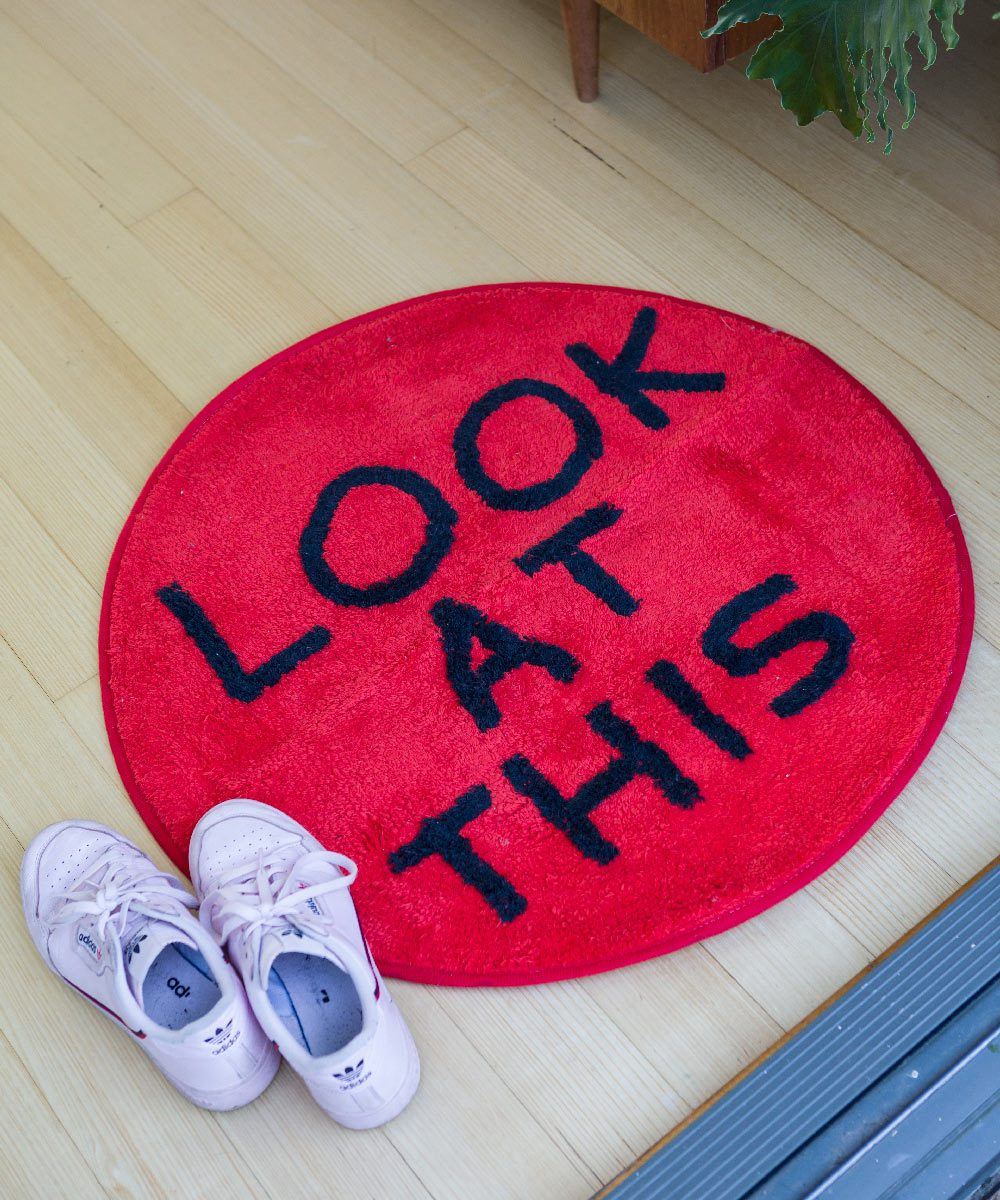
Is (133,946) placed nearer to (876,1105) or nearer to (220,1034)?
(220,1034)

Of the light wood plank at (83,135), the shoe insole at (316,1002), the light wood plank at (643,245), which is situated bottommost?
the shoe insole at (316,1002)

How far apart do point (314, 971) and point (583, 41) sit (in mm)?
1207

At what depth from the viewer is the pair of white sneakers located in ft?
3.05

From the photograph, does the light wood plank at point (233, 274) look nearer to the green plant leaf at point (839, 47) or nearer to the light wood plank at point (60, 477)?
the light wood plank at point (60, 477)

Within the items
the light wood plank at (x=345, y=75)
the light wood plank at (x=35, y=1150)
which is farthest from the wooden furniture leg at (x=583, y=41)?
the light wood plank at (x=35, y=1150)

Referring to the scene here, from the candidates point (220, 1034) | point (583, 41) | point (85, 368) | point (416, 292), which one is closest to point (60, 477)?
point (85, 368)

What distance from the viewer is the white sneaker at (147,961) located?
937 millimetres

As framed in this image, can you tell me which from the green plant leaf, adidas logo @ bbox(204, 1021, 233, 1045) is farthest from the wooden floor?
the green plant leaf

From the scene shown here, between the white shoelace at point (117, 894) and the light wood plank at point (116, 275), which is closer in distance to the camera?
the white shoelace at point (117, 894)

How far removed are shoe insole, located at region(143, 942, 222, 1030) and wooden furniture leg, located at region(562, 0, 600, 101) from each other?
3.98 ft

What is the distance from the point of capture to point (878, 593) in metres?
1.19

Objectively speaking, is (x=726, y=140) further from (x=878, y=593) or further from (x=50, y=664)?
(x=50, y=664)

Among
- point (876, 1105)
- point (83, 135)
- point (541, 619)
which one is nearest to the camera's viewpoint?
point (876, 1105)

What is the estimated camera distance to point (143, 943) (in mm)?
981
